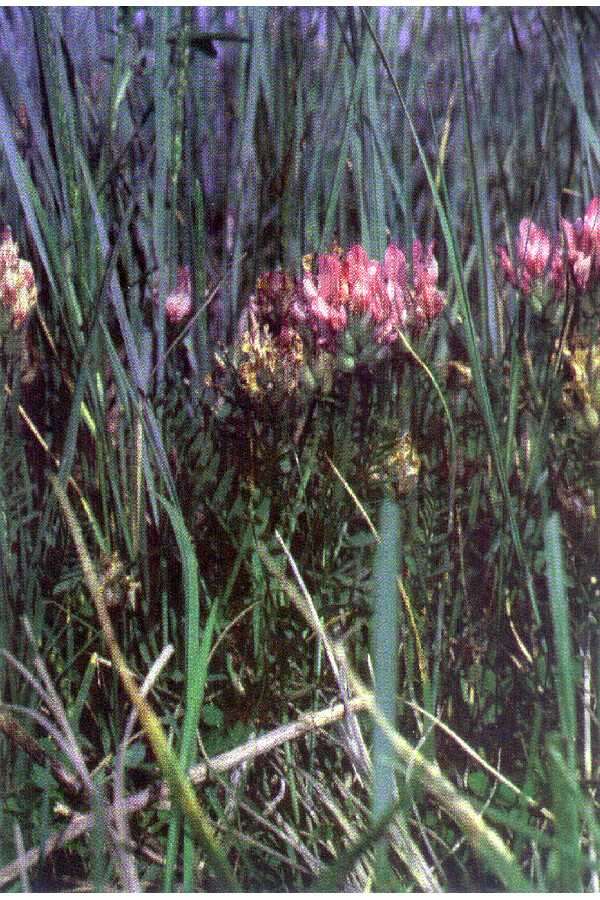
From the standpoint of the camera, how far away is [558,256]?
71 cm

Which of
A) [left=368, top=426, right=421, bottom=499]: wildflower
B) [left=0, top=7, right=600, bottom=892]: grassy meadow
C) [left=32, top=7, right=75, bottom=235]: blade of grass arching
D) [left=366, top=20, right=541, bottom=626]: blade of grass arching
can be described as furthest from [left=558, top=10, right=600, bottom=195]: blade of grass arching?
[left=32, top=7, right=75, bottom=235]: blade of grass arching

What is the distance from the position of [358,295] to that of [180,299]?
0.12 metres

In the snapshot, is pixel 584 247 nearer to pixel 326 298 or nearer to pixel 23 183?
pixel 326 298

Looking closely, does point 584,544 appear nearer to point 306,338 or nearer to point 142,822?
point 306,338

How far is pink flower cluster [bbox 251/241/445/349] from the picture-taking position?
0.70 m

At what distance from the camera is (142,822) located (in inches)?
26.7

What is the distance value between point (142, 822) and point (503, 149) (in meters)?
0.51

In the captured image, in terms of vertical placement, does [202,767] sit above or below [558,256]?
below

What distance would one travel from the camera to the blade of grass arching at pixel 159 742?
23.0 inches

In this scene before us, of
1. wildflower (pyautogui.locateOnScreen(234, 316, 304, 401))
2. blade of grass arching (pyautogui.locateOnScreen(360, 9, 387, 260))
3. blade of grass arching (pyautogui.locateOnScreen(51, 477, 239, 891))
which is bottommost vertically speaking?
blade of grass arching (pyautogui.locateOnScreen(51, 477, 239, 891))

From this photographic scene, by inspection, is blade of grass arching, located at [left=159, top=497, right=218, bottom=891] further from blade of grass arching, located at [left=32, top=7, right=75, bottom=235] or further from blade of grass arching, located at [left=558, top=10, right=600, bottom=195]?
blade of grass arching, located at [left=558, top=10, right=600, bottom=195]

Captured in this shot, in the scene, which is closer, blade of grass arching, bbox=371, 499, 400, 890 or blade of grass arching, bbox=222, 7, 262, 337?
blade of grass arching, bbox=371, 499, 400, 890

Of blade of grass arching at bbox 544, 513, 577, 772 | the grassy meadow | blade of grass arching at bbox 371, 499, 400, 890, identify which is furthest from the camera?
the grassy meadow

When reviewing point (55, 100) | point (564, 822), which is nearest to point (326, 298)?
point (55, 100)
